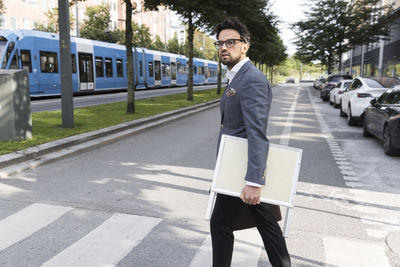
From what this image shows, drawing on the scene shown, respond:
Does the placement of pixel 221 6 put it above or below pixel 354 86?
above

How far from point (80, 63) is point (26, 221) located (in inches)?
842

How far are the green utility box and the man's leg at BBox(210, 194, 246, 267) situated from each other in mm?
6774

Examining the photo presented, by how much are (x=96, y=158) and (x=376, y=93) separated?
9.23 m

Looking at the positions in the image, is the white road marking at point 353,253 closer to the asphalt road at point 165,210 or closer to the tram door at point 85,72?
the asphalt road at point 165,210

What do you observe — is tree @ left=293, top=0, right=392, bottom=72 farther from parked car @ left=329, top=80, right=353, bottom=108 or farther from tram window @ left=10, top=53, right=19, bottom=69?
tram window @ left=10, top=53, right=19, bottom=69

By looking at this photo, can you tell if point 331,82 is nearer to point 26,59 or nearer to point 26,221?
point 26,59

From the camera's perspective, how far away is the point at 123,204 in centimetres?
504

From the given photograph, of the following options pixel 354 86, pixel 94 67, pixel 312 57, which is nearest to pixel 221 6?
pixel 94 67

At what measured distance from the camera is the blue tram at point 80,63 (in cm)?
1997

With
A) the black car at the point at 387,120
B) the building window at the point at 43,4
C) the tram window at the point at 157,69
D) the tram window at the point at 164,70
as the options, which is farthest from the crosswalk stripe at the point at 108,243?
the building window at the point at 43,4

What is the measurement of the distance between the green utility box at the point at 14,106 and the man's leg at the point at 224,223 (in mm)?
6774

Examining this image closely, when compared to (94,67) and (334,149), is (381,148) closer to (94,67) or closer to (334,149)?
(334,149)

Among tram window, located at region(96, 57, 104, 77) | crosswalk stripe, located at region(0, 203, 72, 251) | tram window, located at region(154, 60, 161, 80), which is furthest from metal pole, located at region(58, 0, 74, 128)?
tram window, located at region(154, 60, 161, 80)

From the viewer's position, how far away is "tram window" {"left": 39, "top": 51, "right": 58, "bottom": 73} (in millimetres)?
21366
